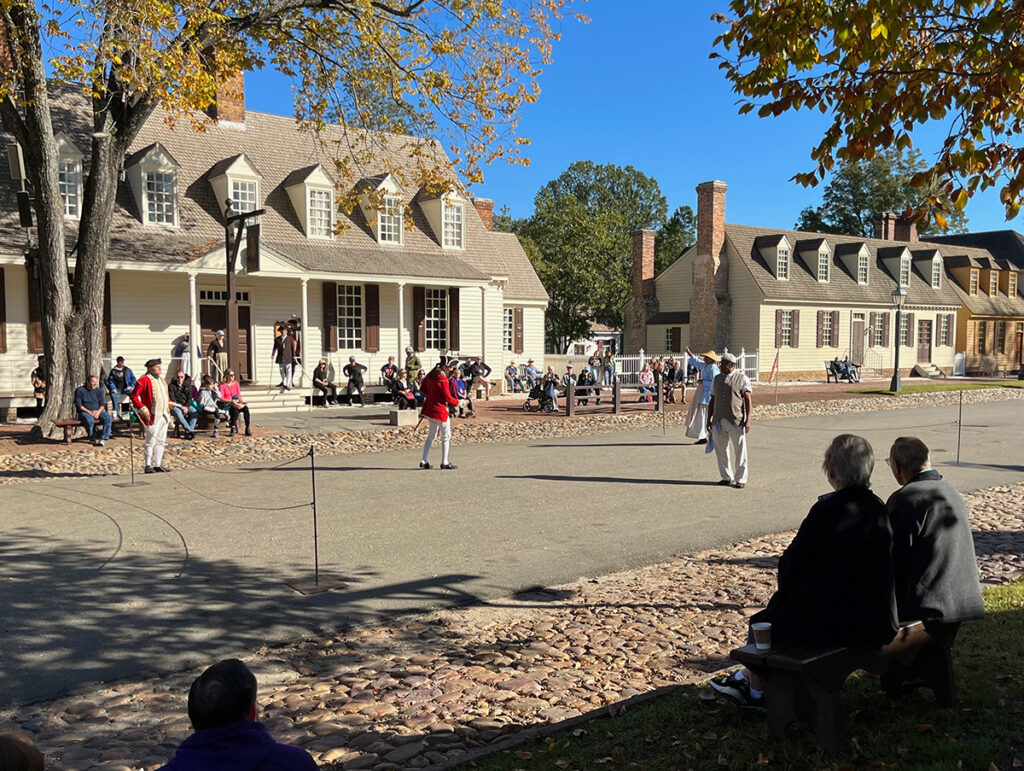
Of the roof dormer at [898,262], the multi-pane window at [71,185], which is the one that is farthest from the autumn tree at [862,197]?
the multi-pane window at [71,185]

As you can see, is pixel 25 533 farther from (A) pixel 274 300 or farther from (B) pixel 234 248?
(A) pixel 274 300

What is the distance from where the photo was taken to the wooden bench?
3.92 metres

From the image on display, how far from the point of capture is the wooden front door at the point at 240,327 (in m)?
23.5

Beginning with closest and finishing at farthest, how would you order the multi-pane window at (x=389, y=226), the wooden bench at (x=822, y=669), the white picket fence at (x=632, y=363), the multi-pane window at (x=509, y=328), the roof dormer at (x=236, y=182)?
the wooden bench at (x=822, y=669), the roof dormer at (x=236, y=182), the multi-pane window at (x=389, y=226), the white picket fence at (x=632, y=363), the multi-pane window at (x=509, y=328)

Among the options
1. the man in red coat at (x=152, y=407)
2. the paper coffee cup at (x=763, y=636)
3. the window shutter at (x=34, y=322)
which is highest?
the window shutter at (x=34, y=322)

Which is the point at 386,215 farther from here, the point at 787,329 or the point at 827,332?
the point at 827,332

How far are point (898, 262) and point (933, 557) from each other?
1835 inches

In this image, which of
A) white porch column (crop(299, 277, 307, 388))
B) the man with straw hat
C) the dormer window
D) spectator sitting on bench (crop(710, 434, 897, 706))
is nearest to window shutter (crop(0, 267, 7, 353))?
white porch column (crop(299, 277, 307, 388))

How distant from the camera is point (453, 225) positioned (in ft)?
92.7

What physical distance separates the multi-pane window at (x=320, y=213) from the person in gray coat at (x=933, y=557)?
23.2 meters

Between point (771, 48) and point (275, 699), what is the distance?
6030mm

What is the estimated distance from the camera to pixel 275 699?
4.95 m

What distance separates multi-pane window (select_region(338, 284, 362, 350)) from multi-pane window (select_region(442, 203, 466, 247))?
417cm

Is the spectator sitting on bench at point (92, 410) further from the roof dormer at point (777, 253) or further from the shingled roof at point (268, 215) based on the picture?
the roof dormer at point (777, 253)
